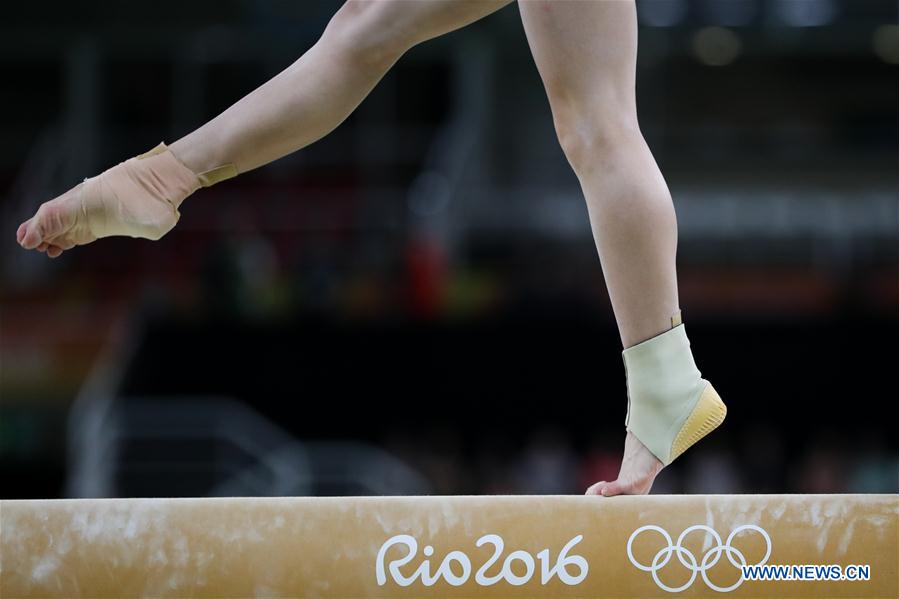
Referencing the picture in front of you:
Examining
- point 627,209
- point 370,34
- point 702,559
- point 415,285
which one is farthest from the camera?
point 415,285

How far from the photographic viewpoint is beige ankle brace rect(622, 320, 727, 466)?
2416mm

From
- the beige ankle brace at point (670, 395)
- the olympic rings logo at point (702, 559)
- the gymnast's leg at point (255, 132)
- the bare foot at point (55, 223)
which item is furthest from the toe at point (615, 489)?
the bare foot at point (55, 223)

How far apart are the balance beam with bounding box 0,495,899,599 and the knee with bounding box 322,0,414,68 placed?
35.9 inches

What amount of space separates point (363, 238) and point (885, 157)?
847cm

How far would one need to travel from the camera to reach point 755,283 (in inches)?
492

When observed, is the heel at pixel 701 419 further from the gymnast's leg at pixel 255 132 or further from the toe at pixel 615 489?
the gymnast's leg at pixel 255 132

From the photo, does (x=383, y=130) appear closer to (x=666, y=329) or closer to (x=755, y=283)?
(x=755, y=283)

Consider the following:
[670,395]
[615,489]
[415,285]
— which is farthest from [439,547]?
[415,285]

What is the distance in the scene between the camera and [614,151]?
2.37 meters

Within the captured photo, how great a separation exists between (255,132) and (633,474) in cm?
101

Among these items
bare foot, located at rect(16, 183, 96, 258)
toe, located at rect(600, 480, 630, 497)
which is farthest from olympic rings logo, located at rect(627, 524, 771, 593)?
bare foot, located at rect(16, 183, 96, 258)

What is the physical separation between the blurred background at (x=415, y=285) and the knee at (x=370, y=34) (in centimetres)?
637

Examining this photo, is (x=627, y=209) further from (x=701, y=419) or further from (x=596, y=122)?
(x=701, y=419)

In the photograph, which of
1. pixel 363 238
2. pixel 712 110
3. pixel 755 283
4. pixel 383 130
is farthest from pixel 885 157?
pixel 363 238
